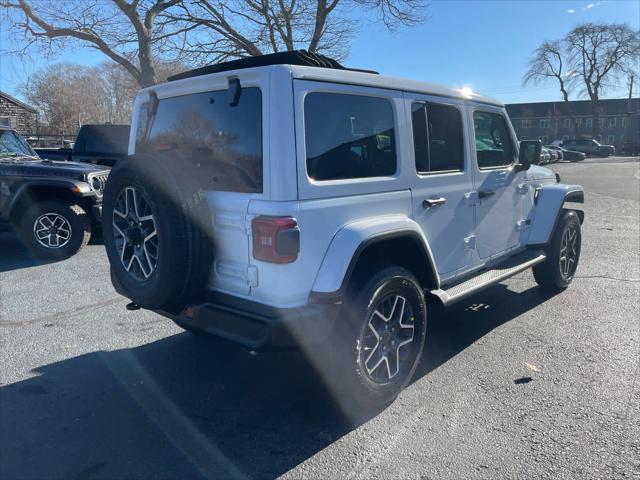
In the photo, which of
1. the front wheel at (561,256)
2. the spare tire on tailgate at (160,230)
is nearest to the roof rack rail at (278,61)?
the spare tire on tailgate at (160,230)

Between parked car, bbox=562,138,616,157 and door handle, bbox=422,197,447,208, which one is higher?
parked car, bbox=562,138,616,157

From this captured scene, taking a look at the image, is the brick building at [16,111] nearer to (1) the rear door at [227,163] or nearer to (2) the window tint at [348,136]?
(1) the rear door at [227,163]

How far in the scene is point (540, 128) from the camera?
2896 inches

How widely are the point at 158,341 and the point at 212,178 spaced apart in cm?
192

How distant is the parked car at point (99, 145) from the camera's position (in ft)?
37.0

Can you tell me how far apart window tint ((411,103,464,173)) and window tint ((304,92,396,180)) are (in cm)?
30

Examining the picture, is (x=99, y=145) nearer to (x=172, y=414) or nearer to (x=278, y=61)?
(x=278, y=61)

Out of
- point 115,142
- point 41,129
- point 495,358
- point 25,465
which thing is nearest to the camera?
point 25,465

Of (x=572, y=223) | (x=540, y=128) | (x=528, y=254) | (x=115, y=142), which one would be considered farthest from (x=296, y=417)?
(x=540, y=128)

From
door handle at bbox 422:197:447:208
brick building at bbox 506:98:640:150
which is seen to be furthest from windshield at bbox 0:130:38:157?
A: brick building at bbox 506:98:640:150

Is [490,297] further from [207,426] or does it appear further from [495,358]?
[207,426]

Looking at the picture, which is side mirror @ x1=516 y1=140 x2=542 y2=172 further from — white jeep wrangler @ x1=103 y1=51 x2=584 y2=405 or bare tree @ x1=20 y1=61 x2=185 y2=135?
bare tree @ x1=20 y1=61 x2=185 y2=135

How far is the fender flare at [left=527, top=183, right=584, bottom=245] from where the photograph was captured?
5.20m

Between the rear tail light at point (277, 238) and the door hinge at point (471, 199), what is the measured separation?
1881 millimetres
